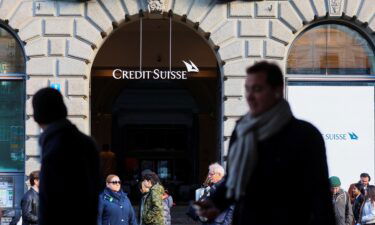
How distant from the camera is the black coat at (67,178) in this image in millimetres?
5582

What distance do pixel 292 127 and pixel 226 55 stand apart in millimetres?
13920

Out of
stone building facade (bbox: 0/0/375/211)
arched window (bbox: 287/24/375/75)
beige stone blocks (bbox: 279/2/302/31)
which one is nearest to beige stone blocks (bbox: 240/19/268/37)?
stone building facade (bbox: 0/0/375/211)

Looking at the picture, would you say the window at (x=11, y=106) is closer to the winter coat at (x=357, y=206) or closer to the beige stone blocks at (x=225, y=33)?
the beige stone blocks at (x=225, y=33)

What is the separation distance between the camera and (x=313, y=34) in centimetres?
1952

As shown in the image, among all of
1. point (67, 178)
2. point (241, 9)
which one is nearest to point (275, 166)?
point (67, 178)

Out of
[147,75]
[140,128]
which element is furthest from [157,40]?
[140,128]

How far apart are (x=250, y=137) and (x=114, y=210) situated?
8.79 meters

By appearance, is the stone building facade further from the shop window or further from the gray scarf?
the gray scarf

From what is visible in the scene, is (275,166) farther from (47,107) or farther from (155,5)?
(155,5)

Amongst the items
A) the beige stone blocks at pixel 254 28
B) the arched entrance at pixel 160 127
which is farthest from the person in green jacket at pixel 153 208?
the arched entrance at pixel 160 127

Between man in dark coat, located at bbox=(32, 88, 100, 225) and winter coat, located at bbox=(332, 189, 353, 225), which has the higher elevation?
man in dark coat, located at bbox=(32, 88, 100, 225)

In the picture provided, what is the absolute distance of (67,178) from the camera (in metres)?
5.63

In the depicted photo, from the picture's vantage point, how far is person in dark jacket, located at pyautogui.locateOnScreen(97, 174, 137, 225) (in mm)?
13586

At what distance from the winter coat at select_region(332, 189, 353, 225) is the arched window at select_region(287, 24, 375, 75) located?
467cm
